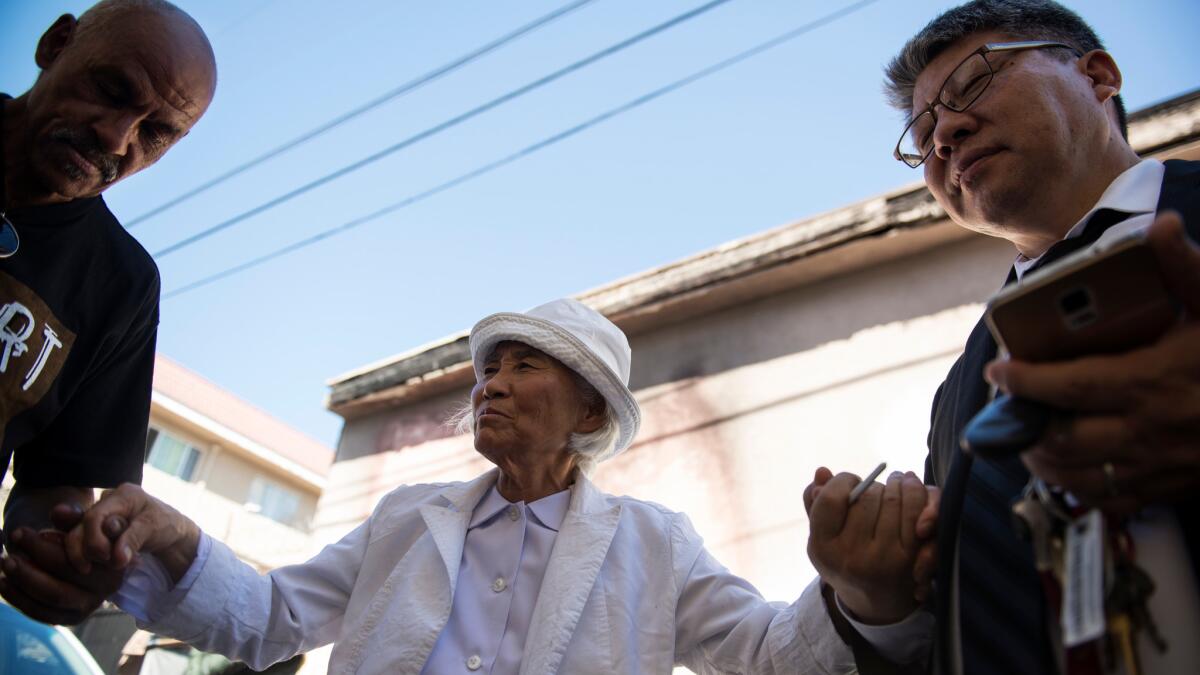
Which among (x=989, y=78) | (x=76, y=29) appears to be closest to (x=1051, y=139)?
(x=989, y=78)

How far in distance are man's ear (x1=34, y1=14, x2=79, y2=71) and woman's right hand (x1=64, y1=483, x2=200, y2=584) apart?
5.30 feet

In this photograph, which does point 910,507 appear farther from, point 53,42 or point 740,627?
point 53,42

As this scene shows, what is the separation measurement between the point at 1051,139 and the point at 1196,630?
1.31 metres

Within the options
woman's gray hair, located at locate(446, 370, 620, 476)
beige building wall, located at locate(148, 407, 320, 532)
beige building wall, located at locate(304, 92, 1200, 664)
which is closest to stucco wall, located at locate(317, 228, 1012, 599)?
beige building wall, located at locate(304, 92, 1200, 664)

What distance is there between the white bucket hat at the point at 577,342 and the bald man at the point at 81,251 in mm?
1169

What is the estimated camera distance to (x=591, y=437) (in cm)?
292

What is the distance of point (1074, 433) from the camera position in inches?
43.3

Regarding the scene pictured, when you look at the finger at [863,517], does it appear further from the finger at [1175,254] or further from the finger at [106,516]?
the finger at [106,516]

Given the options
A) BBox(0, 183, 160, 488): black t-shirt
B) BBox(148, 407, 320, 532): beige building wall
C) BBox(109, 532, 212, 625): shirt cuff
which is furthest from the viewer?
BBox(148, 407, 320, 532): beige building wall

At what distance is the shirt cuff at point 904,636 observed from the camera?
162 centimetres

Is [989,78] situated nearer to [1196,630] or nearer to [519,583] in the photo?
[1196,630]

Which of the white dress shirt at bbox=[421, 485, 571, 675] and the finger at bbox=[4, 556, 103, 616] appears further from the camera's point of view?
the white dress shirt at bbox=[421, 485, 571, 675]

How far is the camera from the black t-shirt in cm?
230

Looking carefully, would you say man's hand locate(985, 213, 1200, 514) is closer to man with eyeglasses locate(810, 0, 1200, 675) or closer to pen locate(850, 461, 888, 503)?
man with eyeglasses locate(810, 0, 1200, 675)
